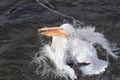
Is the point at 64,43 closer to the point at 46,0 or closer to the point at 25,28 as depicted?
the point at 25,28

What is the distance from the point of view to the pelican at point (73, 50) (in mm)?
5758

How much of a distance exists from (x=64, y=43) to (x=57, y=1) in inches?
76.5

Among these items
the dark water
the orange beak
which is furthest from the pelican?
the dark water

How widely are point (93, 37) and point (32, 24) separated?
126cm

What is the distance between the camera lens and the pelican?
576cm

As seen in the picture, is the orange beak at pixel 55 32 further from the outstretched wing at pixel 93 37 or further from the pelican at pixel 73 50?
the outstretched wing at pixel 93 37

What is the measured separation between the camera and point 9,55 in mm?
6348

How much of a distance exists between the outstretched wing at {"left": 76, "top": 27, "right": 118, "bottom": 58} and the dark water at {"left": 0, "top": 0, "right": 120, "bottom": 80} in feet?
0.60

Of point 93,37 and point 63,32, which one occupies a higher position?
point 63,32

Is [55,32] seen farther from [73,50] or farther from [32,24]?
[32,24]

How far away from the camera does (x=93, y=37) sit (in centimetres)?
628

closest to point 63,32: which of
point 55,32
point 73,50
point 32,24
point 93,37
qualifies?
point 55,32

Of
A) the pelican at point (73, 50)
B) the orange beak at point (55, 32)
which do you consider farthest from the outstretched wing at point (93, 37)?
the orange beak at point (55, 32)

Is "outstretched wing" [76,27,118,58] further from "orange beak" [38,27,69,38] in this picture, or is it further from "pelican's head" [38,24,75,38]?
"orange beak" [38,27,69,38]
